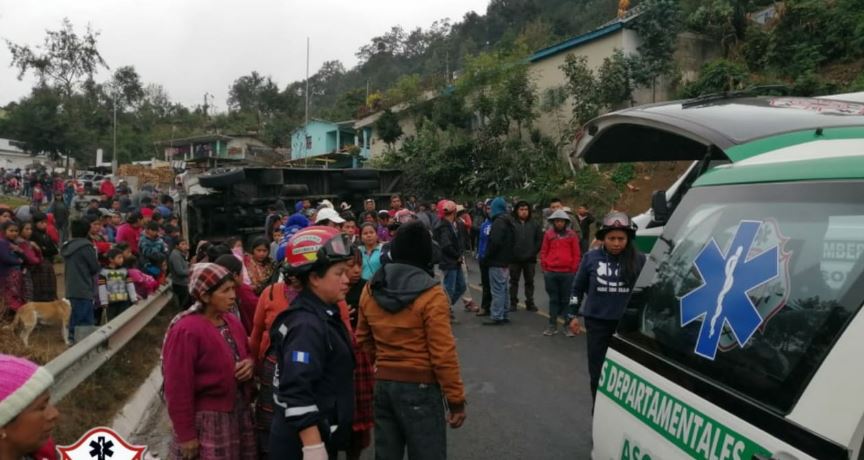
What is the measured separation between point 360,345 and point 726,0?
2077 centimetres

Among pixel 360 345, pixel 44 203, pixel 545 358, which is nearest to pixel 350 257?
pixel 360 345

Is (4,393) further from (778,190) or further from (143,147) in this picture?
(143,147)

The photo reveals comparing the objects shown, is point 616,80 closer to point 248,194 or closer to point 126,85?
point 248,194

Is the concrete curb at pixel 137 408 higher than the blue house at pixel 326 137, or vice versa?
the blue house at pixel 326 137

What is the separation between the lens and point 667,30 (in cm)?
1866

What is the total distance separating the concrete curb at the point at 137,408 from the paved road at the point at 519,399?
148 millimetres

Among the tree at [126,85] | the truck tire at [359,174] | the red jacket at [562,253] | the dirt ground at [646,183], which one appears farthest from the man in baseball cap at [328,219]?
the tree at [126,85]

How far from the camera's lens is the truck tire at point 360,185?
1738cm

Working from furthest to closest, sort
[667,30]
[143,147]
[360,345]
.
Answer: [143,147]
[667,30]
[360,345]

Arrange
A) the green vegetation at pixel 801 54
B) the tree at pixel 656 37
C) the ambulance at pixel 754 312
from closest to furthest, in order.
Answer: the ambulance at pixel 754 312
the green vegetation at pixel 801 54
the tree at pixel 656 37

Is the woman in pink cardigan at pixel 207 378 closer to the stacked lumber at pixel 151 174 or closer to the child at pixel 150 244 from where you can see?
the child at pixel 150 244

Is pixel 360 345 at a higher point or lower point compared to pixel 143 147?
lower

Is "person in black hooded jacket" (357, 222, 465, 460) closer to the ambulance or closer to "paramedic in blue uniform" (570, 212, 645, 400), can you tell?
the ambulance

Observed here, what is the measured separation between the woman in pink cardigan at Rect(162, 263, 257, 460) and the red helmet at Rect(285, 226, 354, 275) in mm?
606
